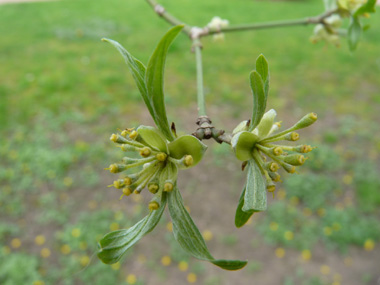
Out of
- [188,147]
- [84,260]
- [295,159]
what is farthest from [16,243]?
[295,159]

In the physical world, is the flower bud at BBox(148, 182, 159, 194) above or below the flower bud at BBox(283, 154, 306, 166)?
below

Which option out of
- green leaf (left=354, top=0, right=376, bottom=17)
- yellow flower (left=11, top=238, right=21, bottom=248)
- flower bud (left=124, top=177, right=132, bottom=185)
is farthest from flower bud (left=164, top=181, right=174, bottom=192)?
yellow flower (left=11, top=238, right=21, bottom=248)

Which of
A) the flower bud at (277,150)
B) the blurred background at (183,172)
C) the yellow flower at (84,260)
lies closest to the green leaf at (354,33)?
the flower bud at (277,150)

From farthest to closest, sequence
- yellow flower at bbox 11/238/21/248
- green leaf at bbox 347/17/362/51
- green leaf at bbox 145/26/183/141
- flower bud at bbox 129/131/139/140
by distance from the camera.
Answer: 1. yellow flower at bbox 11/238/21/248
2. green leaf at bbox 347/17/362/51
3. flower bud at bbox 129/131/139/140
4. green leaf at bbox 145/26/183/141

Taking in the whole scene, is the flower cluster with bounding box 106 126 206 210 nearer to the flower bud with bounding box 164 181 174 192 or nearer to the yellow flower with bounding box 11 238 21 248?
the flower bud with bounding box 164 181 174 192

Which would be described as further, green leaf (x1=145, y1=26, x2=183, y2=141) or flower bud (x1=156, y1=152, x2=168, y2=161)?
flower bud (x1=156, y1=152, x2=168, y2=161)

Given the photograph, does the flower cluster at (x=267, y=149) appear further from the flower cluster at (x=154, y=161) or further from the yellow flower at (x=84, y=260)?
the yellow flower at (x=84, y=260)

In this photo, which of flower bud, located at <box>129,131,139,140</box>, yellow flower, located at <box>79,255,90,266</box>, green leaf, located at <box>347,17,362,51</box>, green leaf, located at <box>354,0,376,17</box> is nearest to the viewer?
flower bud, located at <box>129,131,139,140</box>

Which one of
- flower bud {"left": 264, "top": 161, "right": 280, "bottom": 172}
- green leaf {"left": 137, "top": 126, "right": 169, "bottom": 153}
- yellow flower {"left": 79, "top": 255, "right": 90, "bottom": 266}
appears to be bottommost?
yellow flower {"left": 79, "top": 255, "right": 90, "bottom": 266}
